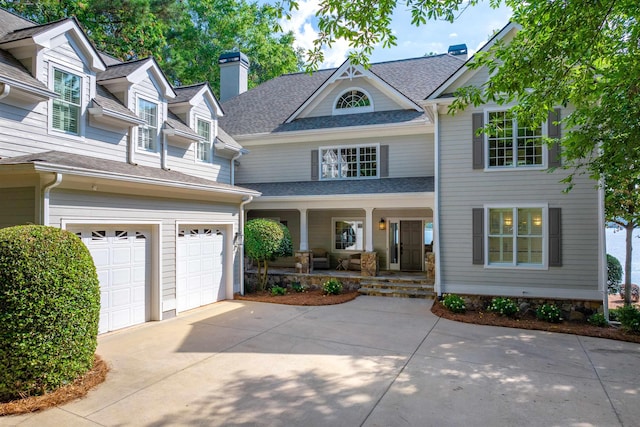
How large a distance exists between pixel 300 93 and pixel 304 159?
434cm

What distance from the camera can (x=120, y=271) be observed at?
8141 mm

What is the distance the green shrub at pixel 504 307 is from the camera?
31.7 feet

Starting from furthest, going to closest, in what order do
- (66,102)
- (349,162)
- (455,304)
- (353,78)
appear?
(353,78) < (349,162) < (455,304) < (66,102)

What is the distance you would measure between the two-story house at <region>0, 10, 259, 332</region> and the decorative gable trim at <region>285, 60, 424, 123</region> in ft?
16.2

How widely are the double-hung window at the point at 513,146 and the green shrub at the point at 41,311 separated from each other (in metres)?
9.73

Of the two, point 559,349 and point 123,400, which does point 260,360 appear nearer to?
point 123,400

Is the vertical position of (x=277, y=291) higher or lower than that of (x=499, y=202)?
lower

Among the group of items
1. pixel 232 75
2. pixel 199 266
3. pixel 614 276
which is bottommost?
pixel 614 276

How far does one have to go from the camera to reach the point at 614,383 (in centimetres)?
561

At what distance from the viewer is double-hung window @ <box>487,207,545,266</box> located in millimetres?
10148

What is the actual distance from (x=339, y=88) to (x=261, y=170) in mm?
4490

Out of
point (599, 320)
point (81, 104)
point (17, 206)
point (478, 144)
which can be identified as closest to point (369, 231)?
point (478, 144)

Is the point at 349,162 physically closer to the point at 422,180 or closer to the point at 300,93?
the point at 422,180

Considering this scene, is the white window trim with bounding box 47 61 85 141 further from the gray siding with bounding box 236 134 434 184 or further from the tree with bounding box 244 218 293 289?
the gray siding with bounding box 236 134 434 184
